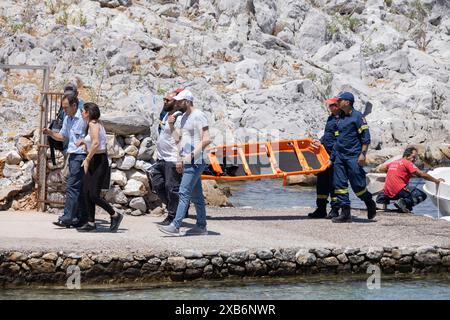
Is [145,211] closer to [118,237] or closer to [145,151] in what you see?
[145,151]

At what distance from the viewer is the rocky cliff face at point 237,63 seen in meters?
36.1

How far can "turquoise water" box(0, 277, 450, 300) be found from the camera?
10.6 meters

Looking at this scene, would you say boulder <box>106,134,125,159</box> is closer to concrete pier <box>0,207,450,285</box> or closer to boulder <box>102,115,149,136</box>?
boulder <box>102,115,149,136</box>

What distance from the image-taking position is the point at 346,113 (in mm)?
14086

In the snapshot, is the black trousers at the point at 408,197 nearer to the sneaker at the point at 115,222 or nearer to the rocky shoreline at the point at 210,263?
the rocky shoreline at the point at 210,263

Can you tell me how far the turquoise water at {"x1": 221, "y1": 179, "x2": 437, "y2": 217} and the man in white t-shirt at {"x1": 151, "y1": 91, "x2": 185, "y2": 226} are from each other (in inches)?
350

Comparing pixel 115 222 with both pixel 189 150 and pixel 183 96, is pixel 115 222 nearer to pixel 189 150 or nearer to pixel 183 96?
pixel 189 150

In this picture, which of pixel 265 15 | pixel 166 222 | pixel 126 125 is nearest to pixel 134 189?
pixel 126 125

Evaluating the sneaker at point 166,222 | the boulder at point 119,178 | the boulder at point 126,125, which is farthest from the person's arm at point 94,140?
the boulder at point 119,178

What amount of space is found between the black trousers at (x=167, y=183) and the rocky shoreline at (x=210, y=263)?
6.38ft

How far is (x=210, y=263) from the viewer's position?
1128 cm

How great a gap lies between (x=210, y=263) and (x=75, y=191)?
243cm

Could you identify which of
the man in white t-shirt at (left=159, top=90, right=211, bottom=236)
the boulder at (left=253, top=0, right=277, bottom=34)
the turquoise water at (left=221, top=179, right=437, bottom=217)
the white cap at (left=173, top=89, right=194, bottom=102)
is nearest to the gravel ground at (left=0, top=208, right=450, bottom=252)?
the man in white t-shirt at (left=159, top=90, right=211, bottom=236)

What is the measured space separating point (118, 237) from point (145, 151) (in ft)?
10.0
